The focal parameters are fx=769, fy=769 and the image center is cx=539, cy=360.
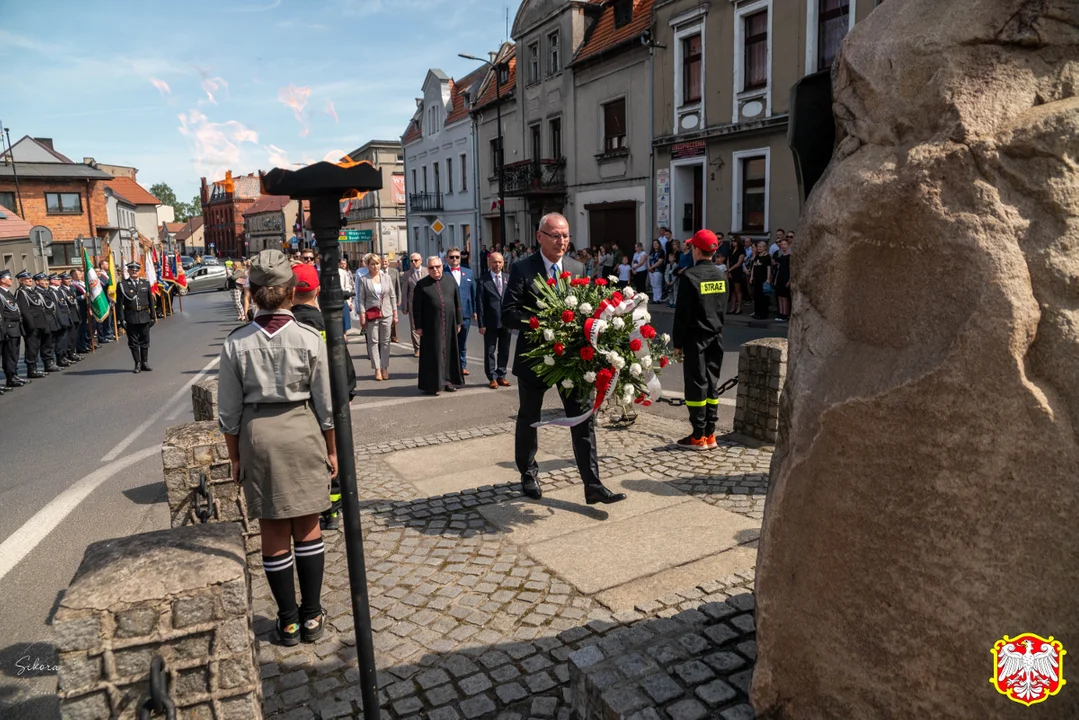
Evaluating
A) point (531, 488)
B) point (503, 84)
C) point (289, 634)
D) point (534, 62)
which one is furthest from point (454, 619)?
point (503, 84)

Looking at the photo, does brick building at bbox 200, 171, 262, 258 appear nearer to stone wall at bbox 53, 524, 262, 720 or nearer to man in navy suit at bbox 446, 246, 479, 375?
man in navy suit at bbox 446, 246, 479, 375

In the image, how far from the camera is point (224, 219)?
12406 centimetres

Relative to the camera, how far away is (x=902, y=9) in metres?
2.26

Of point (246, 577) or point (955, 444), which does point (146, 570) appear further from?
point (955, 444)

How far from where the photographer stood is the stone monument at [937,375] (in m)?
1.93

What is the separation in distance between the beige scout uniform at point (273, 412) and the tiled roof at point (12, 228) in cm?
3563

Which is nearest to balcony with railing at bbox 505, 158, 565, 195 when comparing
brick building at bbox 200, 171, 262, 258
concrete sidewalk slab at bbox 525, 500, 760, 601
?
concrete sidewalk slab at bbox 525, 500, 760, 601

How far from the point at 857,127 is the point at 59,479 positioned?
8107mm

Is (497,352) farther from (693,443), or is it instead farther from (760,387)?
(760,387)

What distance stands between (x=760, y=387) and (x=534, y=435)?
2663 millimetres

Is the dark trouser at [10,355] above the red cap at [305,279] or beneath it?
beneath

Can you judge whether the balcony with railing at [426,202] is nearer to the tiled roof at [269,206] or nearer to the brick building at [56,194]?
the brick building at [56,194]

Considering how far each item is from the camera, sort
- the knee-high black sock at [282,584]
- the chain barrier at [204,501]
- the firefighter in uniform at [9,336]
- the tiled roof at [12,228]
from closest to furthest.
→ the knee-high black sock at [282,584]
the chain barrier at [204,501]
the firefighter in uniform at [9,336]
the tiled roof at [12,228]

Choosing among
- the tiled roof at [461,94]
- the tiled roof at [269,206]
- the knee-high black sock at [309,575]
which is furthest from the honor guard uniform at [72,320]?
the tiled roof at [269,206]
